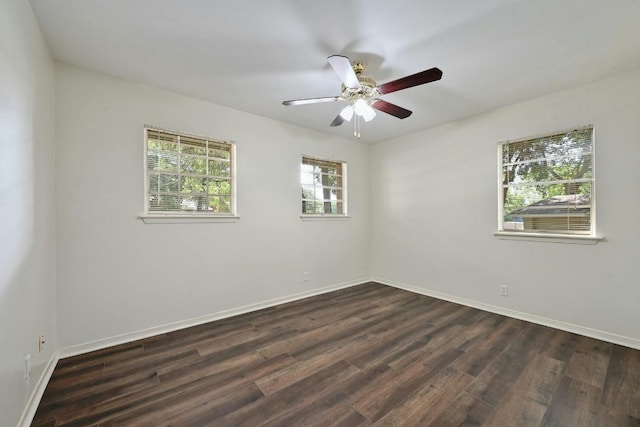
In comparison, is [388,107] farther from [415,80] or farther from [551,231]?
[551,231]

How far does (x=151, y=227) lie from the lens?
8.99 feet

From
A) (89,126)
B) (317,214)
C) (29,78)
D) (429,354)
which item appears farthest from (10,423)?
(317,214)

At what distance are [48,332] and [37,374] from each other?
39cm

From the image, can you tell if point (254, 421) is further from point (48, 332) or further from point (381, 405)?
point (48, 332)

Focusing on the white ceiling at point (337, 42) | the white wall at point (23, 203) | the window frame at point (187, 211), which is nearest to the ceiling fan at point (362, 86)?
the white ceiling at point (337, 42)

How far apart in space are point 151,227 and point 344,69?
2413 millimetres

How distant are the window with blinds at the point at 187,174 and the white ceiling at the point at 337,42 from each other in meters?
0.56

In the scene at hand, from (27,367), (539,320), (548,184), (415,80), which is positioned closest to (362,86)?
(415,80)

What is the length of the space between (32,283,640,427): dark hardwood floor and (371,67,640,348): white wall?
16.5 inches

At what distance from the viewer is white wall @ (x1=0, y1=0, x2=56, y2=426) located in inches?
53.2

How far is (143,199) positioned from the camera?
2.70 meters

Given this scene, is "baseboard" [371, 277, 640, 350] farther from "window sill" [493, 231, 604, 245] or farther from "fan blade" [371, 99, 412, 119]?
"fan blade" [371, 99, 412, 119]

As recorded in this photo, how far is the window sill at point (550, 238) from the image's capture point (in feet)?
8.86

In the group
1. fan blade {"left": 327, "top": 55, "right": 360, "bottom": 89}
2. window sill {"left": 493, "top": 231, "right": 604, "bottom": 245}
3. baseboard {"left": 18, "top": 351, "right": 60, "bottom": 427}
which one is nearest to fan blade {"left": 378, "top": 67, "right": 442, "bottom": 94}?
fan blade {"left": 327, "top": 55, "right": 360, "bottom": 89}
